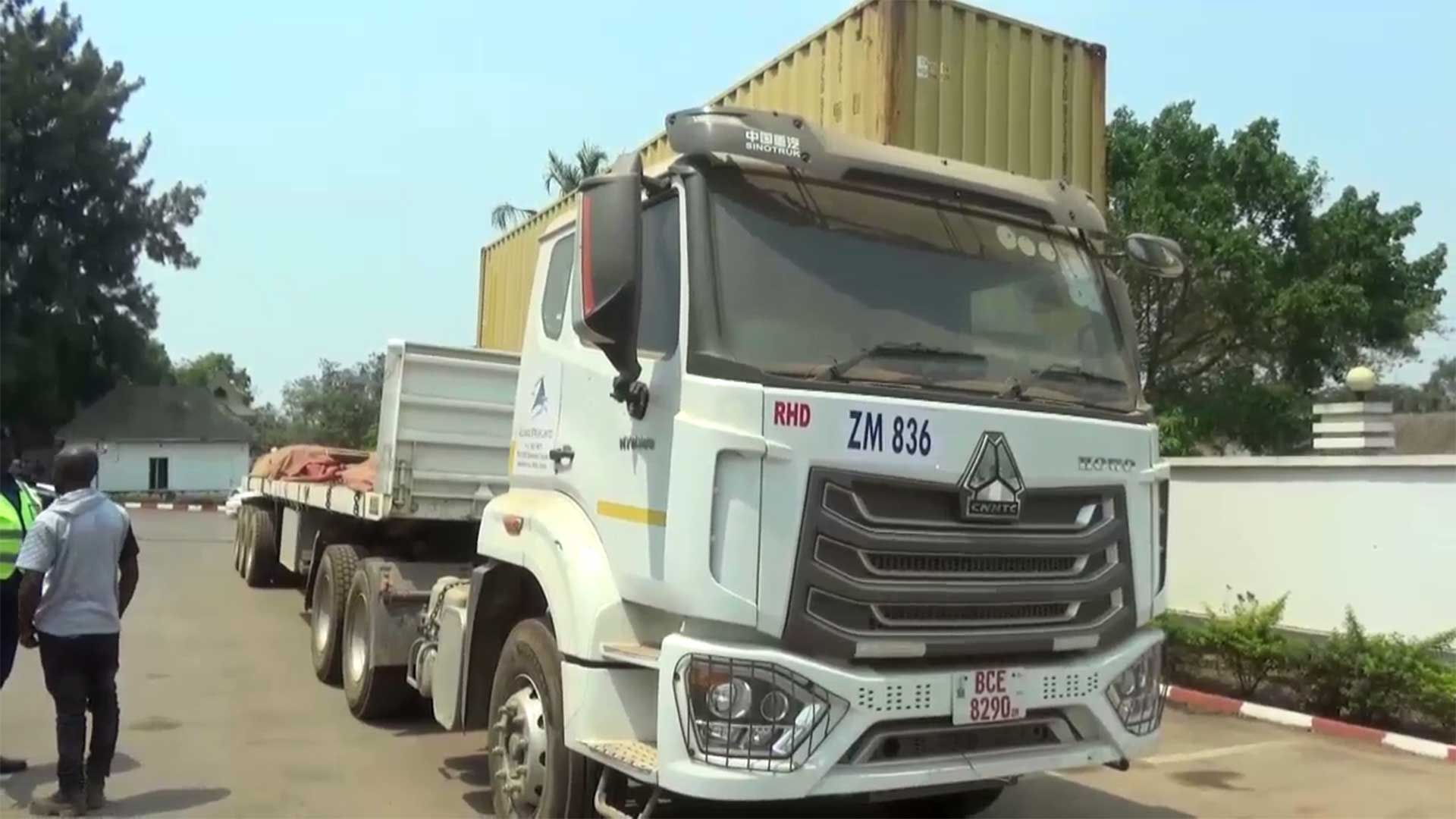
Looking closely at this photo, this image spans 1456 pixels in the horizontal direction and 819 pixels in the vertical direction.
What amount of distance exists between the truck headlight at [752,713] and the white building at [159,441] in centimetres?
4659

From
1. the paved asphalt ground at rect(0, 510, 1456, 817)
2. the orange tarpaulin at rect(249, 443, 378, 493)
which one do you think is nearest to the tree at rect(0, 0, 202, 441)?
the orange tarpaulin at rect(249, 443, 378, 493)

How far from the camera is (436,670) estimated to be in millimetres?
6004

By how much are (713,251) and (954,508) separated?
119 centimetres

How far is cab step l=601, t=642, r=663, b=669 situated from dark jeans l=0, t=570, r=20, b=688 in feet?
12.2

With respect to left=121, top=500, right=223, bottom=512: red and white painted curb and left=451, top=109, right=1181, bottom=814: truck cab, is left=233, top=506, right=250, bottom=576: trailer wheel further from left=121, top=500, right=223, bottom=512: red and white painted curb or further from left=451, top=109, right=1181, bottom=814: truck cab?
left=121, top=500, right=223, bottom=512: red and white painted curb

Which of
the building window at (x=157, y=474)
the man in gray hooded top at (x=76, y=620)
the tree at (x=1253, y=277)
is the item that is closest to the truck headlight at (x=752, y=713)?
the man in gray hooded top at (x=76, y=620)

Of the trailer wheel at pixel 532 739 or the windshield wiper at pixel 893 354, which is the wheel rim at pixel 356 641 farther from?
the windshield wiper at pixel 893 354

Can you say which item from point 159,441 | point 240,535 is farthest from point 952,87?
A: point 159,441

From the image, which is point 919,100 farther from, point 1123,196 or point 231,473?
point 231,473

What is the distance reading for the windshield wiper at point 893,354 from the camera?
419cm

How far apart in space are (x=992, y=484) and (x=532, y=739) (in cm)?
199

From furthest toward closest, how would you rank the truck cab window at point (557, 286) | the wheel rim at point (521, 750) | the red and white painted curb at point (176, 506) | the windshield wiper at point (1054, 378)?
the red and white painted curb at point (176, 506) < the truck cab window at point (557, 286) < the wheel rim at point (521, 750) < the windshield wiper at point (1054, 378)

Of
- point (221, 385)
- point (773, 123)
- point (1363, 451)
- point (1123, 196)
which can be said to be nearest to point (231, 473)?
point (221, 385)

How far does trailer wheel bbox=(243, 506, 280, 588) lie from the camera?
14.2 m
